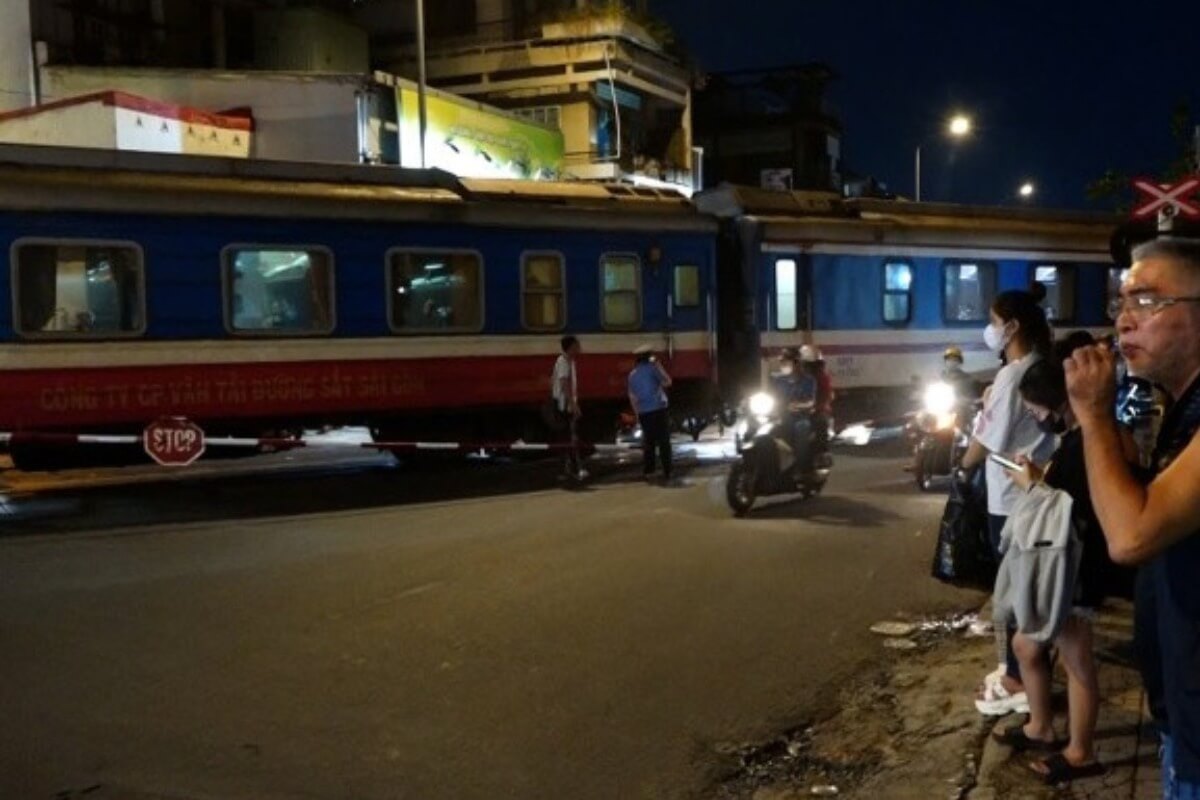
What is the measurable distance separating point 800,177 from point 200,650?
43501mm

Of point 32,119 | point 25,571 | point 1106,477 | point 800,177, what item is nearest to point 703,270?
point 25,571

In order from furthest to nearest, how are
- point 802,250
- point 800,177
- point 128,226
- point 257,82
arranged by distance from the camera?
point 800,177 → point 257,82 → point 802,250 → point 128,226

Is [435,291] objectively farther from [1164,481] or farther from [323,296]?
[1164,481]

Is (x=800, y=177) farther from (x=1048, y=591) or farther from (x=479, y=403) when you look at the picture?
(x=1048, y=591)

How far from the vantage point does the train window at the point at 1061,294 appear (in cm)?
2128

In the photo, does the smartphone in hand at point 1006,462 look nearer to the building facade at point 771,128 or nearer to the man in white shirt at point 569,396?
the man in white shirt at point 569,396

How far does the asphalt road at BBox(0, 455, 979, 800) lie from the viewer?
5.37m

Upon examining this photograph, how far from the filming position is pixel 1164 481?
252cm

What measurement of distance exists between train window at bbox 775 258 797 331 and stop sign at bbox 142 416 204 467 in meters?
8.69

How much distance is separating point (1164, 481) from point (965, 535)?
443 cm

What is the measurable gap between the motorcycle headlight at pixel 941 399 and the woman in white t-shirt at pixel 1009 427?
17.7 ft

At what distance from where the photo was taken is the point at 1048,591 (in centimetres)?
469

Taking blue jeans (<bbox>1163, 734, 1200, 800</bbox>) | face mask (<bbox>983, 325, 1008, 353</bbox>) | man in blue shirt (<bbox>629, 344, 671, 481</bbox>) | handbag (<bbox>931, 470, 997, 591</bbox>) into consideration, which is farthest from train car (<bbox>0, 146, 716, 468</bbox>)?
blue jeans (<bbox>1163, 734, 1200, 800</bbox>)

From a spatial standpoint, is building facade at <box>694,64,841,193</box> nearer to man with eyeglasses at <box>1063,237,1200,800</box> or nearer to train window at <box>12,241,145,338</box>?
train window at <box>12,241,145,338</box>
